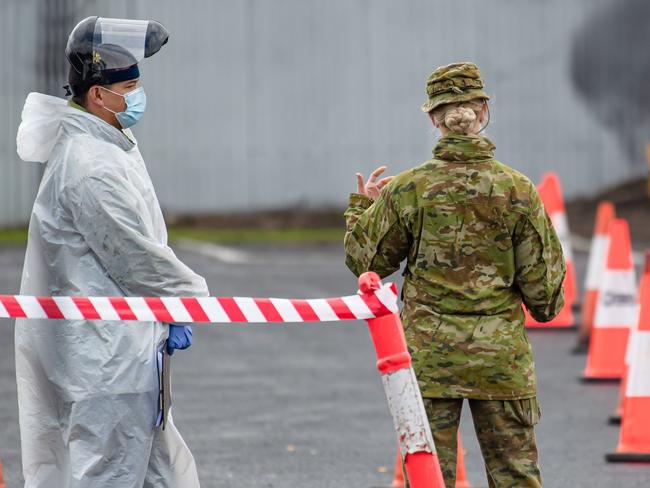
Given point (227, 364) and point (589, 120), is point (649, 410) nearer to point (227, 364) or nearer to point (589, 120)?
point (227, 364)

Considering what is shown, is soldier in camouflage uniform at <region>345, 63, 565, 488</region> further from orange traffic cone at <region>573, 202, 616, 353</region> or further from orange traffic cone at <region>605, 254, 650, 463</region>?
orange traffic cone at <region>573, 202, 616, 353</region>

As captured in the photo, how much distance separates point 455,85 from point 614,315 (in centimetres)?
521

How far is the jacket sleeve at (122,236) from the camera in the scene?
4.76 metres

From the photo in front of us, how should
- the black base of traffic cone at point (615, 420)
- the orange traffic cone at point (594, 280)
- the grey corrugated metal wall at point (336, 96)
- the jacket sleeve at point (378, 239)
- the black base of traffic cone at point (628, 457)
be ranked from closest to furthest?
the jacket sleeve at point (378, 239), the black base of traffic cone at point (628, 457), the black base of traffic cone at point (615, 420), the orange traffic cone at point (594, 280), the grey corrugated metal wall at point (336, 96)

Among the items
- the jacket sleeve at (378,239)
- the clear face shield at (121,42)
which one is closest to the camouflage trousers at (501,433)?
the jacket sleeve at (378,239)

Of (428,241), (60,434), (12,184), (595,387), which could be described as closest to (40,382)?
(60,434)

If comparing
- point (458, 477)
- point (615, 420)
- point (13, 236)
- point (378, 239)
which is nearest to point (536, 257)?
point (378, 239)

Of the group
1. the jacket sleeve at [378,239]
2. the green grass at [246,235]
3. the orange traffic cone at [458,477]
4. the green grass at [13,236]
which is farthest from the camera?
the green grass at [246,235]

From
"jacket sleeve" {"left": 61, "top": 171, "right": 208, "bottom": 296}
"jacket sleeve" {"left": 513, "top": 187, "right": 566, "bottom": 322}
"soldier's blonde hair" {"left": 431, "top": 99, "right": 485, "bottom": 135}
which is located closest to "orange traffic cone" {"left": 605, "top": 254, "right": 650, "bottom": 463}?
"jacket sleeve" {"left": 513, "top": 187, "right": 566, "bottom": 322}

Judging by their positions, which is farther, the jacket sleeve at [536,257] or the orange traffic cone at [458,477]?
the orange traffic cone at [458,477]

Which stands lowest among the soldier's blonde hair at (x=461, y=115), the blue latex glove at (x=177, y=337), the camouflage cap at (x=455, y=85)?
the blue latex glove at (x=177, y=337)

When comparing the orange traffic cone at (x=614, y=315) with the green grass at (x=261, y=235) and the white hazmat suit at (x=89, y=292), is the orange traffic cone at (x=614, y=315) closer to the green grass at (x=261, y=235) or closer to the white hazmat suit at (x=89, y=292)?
the white hazmat suit at (x=89, y=292)

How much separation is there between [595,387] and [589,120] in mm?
12196

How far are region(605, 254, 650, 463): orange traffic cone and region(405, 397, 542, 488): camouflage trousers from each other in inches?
99.0
